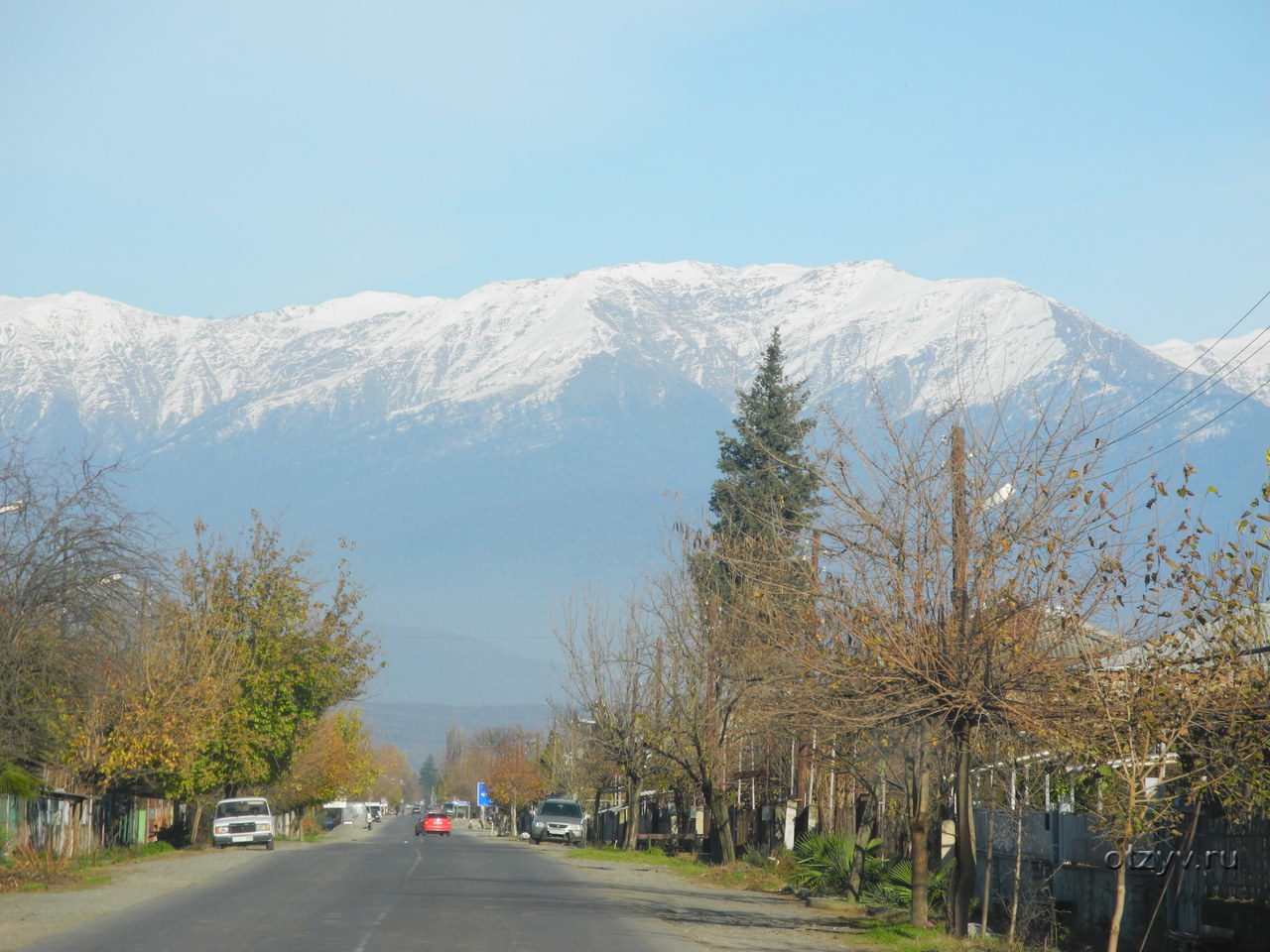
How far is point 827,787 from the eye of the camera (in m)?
32.1

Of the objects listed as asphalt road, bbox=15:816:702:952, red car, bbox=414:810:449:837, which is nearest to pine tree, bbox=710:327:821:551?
asphalt road, bbox=15:816:702:952

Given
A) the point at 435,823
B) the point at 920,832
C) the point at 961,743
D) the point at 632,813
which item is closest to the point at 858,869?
the point at 920,832

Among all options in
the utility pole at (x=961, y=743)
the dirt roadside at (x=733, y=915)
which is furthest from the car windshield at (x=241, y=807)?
the utility pole at (x=961, y=743)

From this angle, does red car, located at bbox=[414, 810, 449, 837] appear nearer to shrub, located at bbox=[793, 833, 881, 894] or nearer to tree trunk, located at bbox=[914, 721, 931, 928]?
shrub, located at bbox=[793, 833, 881, 894]

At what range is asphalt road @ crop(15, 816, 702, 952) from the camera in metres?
16.6

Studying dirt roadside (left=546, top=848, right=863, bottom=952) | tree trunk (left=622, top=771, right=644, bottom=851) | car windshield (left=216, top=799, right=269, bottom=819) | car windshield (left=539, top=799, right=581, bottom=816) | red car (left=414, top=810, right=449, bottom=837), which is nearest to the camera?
dirt roadside (left=546, top=848, right=863, bottom=952)

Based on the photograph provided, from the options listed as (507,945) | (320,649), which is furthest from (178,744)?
(507,945)

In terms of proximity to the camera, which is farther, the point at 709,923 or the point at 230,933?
the point at 709,923

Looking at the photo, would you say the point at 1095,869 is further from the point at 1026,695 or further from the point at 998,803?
the point at 1026,695

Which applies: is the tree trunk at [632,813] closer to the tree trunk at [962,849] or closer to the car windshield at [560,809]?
the car windshield at [560,809]

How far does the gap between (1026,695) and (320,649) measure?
3500 centimetres

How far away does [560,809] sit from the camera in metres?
65.3

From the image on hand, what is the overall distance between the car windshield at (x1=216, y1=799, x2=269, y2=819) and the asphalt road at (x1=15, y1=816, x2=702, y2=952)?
16.6 m

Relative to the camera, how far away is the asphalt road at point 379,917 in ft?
54.5
